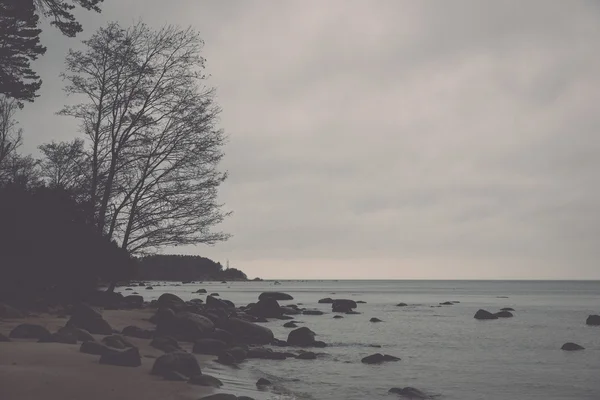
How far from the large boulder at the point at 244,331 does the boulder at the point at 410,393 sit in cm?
875

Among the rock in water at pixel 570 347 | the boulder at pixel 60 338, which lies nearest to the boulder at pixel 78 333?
the boulder at pixel 60 338

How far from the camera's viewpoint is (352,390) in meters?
13.5

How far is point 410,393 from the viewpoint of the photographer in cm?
1323

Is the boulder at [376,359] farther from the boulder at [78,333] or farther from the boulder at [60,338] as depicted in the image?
the boulder at [60,338]

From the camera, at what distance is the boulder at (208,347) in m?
16.6

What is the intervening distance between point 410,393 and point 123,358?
7220 millimetres

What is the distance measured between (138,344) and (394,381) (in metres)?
7.59

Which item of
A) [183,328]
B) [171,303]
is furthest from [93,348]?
[171,303]

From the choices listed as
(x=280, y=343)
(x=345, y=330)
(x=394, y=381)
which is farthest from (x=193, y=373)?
(x=345, y=330)

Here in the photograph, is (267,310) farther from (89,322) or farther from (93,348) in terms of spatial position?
(93,348)

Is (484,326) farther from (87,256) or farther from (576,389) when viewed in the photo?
(87,256)

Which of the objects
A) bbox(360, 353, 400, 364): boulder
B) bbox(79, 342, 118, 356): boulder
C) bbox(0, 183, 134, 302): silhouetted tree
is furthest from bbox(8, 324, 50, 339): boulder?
bbox(360, 353, 400, 364): boulder

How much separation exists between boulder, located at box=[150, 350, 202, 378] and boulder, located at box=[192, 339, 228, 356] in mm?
5048

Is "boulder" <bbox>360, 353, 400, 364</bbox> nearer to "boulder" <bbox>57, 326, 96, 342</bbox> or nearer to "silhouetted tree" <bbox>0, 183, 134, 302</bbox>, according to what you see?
"boulder" <bbox>57, 326, 96, 342</bbox>
